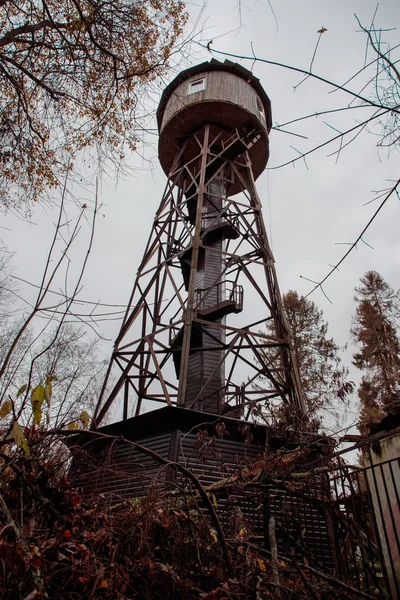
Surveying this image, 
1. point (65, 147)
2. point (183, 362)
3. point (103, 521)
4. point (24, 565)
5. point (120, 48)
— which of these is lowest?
point (24, 565)

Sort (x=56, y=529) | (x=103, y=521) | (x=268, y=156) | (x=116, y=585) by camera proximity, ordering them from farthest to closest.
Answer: (x=268, y=156), (x=103, y=521), (x=56, y=529), (x=116, y=585)

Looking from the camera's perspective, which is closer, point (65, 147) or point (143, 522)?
point (143, 522)

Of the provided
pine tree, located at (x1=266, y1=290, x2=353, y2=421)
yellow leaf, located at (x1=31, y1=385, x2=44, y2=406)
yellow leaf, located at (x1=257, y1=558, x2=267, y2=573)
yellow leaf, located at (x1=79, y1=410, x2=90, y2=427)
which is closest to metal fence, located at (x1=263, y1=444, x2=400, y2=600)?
yellow leaf, located at (x1=257, y1=558, x2=267, y2=573)

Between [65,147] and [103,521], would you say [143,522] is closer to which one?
[103,521]

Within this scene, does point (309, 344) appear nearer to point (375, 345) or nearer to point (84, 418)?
point (375, 345)

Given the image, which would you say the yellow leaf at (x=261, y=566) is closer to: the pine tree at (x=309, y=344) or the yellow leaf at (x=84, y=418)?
the yellow leaf at (x=84, y=418)

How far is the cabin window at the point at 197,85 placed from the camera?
13.8 meters

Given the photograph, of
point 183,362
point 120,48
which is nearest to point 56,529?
point 120,48

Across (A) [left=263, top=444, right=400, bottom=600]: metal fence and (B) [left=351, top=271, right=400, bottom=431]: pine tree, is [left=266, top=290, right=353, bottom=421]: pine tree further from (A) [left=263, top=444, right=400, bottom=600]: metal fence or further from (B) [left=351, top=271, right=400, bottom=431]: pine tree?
(A) [left=263, top=444, right=400, bottom=600]: metal fence

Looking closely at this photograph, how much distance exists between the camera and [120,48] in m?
4.31

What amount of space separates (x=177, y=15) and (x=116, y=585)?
5163 mm

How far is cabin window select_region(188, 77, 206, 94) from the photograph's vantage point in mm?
13778

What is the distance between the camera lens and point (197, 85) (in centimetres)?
1396

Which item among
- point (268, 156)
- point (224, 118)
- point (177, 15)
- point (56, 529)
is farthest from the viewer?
point (268, 156)
